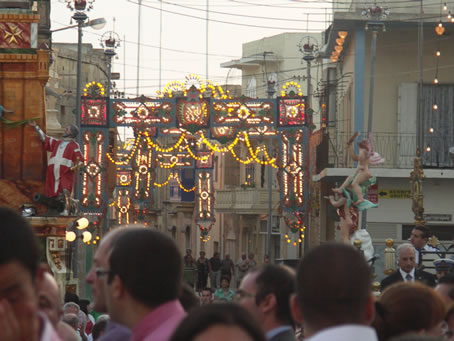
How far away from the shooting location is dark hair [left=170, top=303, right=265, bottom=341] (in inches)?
148

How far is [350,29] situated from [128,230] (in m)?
30.7

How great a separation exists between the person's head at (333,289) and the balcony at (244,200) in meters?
57.0

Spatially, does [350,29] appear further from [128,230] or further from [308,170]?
[128,230]

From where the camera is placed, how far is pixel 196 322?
3785mm

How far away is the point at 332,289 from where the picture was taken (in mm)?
4574

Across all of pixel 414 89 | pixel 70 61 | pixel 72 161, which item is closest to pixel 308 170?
pixel 414 89

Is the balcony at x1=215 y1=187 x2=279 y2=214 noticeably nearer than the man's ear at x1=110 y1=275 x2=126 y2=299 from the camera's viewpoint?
No

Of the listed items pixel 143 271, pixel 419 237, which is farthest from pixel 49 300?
pixel 419 237

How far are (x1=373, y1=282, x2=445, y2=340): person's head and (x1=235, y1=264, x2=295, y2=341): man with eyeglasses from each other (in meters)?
0.53

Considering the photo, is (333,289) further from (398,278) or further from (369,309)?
(398,278)

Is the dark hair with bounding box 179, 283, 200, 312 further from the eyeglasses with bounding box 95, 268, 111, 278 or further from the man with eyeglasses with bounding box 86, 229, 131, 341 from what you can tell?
the eyeglasses with bounding box 95, 268, 111, 278

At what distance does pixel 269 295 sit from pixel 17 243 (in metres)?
2.37

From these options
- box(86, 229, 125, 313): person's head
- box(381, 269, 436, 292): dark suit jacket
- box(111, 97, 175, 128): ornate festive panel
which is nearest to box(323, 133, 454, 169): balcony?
box(111, 97, 175, 128): ornate festive panel

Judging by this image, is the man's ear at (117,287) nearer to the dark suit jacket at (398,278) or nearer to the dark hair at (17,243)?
the dark hair at (17,243)
